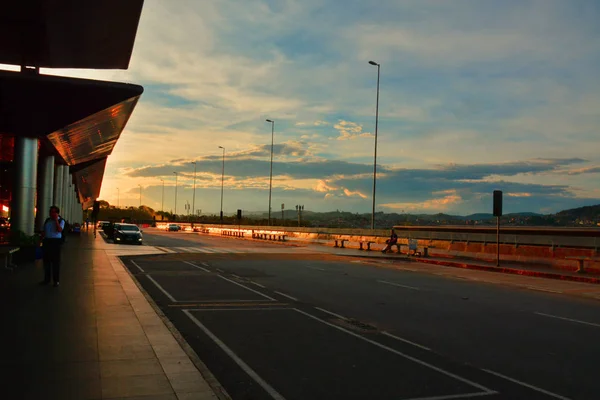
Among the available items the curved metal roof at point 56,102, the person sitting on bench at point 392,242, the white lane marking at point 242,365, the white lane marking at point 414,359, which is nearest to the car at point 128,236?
the curved metal roof at point 56,102

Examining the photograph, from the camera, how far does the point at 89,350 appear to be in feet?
23.2

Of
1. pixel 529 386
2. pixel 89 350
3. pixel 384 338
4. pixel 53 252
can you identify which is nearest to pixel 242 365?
pixel 89 350

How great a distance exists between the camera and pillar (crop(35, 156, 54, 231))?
31.0 m

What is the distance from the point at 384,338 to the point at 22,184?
748 inches

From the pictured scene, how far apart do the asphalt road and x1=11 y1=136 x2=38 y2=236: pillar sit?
29.7 feet

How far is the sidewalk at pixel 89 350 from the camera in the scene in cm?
544

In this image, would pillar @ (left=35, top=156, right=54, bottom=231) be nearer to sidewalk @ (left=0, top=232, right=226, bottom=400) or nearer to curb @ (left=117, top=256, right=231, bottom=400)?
sidewalk @ (left=0, top=232, right=226, bottom=400)

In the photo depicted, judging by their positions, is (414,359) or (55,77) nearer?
(414,359)

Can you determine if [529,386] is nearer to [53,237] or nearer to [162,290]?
[162,290]

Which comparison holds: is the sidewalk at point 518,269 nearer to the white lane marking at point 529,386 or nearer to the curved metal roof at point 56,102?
the white lane marking at point 529,386

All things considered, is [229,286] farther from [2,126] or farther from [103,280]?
[2,126]

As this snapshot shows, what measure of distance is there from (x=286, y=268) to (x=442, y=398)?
1661 cm

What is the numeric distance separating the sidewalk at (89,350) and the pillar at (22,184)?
1099 centimetres

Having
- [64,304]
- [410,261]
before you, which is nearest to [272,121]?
[410,261]
